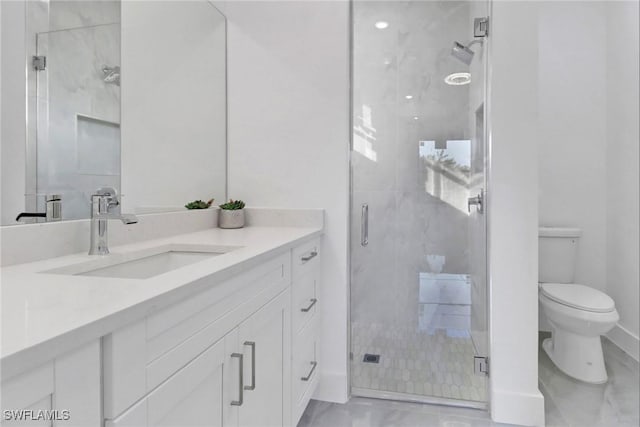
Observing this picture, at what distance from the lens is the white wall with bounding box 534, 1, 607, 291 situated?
2.87 metres

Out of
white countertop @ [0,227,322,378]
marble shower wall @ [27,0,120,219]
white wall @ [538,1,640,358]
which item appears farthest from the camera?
white wall @ [538,1,640,358]

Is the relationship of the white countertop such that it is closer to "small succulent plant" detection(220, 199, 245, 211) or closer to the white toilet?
"small succulent plant" detection(220, 199, 245, 211)

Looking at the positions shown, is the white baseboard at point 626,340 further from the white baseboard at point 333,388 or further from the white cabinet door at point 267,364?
the white cabinet door at point 267,364

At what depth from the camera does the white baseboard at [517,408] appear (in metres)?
1.80

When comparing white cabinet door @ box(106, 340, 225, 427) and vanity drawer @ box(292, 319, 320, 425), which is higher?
white cabinet door @ box(106, 340, 225, 427)

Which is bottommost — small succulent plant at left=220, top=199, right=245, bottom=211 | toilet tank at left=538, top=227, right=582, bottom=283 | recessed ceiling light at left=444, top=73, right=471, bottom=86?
toilet tank at left=538, top=227, right=582, bottom=283

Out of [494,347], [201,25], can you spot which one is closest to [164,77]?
[201,25]

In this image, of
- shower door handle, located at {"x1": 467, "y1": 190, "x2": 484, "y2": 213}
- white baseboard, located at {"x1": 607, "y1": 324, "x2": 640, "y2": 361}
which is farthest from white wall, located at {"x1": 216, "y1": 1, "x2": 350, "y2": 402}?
white baseboard, located at {"x1": 607, "y1": 324, "x2": 640, "y2": 361}

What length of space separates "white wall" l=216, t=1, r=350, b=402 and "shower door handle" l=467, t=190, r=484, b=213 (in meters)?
0.63

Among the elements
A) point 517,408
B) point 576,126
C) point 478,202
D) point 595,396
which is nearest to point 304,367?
point 517,408

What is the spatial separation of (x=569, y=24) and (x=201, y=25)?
270cm

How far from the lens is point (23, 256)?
1.05 metres

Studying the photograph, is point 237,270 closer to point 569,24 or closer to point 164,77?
point 164,77

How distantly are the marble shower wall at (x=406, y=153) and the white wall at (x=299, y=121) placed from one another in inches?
4.2
